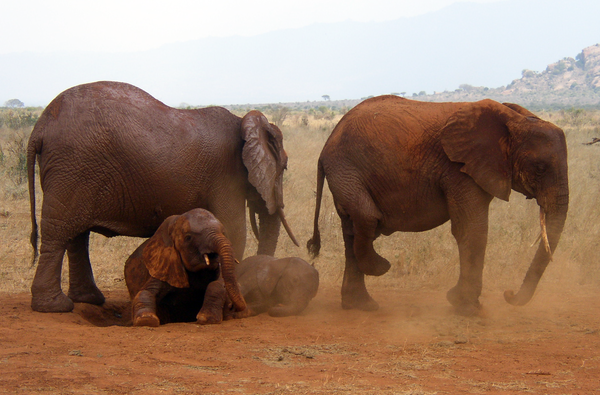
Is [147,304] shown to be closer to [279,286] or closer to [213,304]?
[213,304]

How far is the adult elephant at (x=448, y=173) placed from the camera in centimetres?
638

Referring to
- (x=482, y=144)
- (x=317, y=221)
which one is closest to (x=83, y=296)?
(x=317, y=221)

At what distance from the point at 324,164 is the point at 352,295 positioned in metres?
1.47

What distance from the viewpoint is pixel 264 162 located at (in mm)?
7340

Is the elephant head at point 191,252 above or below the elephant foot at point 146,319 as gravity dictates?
above

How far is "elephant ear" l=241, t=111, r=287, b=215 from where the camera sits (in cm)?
728

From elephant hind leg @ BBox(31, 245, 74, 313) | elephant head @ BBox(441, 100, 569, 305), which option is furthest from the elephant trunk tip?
elephant hind leg @ BBox(31, 245, 74, 313)

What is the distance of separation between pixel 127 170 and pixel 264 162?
1.50 metres

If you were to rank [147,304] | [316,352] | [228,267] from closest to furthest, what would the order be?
1. [316,352]
2. [228,267]
3. [147,304]

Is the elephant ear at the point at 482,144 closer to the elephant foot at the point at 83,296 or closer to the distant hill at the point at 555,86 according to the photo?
the elephant foot at the point at 83,296

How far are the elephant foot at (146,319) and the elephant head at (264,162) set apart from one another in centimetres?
190

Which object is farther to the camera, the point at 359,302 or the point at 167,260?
the point at 359,302

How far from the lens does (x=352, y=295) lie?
7.24 meters

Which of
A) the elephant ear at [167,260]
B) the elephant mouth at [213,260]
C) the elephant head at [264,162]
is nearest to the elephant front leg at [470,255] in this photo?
the elephant head at [264,162]
